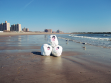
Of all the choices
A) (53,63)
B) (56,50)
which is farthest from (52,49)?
(53,63)

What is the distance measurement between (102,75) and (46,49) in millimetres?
3782

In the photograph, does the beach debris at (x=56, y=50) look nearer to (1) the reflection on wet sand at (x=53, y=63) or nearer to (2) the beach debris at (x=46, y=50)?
(2) the beach debris at (x=46, y=50)

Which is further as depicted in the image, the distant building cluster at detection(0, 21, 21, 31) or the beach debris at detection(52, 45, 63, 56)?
the distant building cluster at detection(0, 21, 21, 31)

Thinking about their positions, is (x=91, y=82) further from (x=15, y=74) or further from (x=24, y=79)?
(x=15, y=74)

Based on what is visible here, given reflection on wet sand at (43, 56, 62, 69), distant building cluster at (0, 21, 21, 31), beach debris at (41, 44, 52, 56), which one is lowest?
reflection on wet sand at (43, 56, 62, 69)

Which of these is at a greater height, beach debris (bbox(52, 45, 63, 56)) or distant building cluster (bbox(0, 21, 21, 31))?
distant building cluster (bbox(0, 21, 21, 31))

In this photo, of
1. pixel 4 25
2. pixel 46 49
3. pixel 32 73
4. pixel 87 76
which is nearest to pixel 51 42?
pixel 46 49

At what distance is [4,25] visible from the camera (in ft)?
389

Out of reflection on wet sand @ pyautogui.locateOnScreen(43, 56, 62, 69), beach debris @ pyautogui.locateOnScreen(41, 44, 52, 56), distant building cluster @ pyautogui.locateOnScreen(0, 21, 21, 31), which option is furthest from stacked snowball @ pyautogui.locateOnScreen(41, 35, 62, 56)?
distant building cluster @ pyautogui.locateOnScreen(0, 21, 21, 31)

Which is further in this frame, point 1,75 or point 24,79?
point 1,75

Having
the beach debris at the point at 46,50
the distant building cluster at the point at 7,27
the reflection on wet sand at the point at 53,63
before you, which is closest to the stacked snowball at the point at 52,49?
the beach debris at the point at 46,50

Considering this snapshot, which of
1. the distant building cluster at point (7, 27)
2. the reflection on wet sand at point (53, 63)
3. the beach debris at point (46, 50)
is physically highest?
the distant building cluster at point (7, 27)

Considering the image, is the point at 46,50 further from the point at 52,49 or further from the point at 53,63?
the point at 53,63

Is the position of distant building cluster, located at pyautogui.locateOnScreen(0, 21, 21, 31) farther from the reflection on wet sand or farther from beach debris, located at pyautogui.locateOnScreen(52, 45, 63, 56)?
the reflection on wet sand
